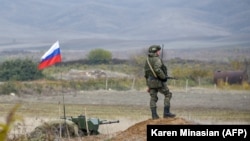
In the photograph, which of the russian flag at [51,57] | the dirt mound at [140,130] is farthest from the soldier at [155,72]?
the russian flag at [51,57]

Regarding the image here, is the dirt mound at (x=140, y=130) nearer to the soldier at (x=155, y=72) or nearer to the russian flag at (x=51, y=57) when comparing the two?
the soldier at (x=155, y=72)

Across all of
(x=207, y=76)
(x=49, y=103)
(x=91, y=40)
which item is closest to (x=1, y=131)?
(x=49, y=103)

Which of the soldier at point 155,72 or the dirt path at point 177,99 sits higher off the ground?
the soldier at point 155,72

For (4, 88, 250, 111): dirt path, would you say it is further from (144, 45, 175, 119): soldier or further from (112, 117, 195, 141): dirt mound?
(112, 117, 195, 141): dirt mound

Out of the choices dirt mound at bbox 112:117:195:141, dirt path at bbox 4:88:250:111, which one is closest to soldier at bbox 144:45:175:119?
dirt mound at bbox 112:117:195:141

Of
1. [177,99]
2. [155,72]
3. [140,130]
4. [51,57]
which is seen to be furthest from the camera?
[177,99]

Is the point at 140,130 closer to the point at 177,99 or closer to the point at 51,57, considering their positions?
the point at 51,57

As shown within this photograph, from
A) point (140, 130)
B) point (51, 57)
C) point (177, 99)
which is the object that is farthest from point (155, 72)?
point (177, 99)

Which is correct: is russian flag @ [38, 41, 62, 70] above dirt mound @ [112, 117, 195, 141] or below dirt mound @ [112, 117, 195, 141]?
above

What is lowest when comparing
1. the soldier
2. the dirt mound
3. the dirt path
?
the dirt path

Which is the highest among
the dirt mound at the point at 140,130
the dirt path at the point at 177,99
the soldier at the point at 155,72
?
the soldier at the point at 155,72

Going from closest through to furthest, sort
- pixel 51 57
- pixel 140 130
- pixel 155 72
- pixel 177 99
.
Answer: pixel 140 130
pixel 155 72
pixel 51 57
pixel 177 99

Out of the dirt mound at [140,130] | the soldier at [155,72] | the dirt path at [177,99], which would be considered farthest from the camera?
the dirt path at [177,99]

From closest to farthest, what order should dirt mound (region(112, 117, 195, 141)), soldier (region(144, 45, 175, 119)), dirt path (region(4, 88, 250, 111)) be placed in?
dirt mound (region(112, 117, 195, 141))
soldier (region(144, 45, 175, 119))
dirt path (region(4, 88, 250, 111))
